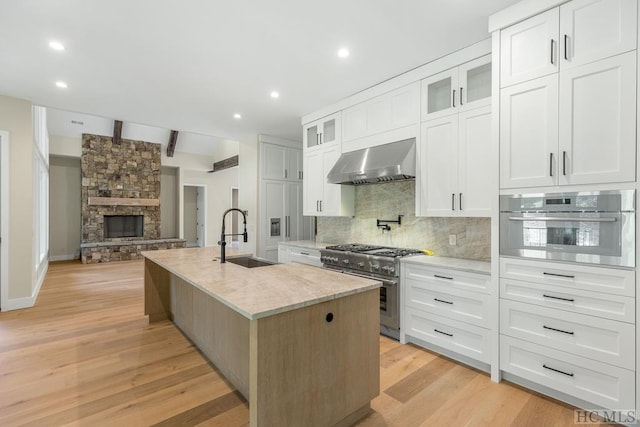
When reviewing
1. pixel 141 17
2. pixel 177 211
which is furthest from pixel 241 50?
pixel 177 211

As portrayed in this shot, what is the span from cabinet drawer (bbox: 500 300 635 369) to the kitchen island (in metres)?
1.11

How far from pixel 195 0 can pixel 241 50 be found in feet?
2.23

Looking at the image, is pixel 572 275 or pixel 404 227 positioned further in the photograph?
pixel 404 227

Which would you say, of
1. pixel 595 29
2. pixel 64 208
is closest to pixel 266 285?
pixel 595 29

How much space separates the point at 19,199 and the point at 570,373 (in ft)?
20.3

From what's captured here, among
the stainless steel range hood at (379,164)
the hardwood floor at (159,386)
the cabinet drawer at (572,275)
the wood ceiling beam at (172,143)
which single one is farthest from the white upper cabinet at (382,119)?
the wood ceiling beam at (172,143)

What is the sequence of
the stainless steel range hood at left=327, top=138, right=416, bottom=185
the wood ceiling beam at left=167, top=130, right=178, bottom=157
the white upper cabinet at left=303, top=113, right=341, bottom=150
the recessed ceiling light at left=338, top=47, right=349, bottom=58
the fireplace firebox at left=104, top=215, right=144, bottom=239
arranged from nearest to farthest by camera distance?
the recessed ceiling light at left=338, top=47, right=349, bottom=58 < the stainless steel range hood at left=327, top=138, right=416, bottom=185 < the white upper cabinet at left=303, top=113, right=341, bottom=150 < the fireplace firebox at left=104, top=215, right=144, bottom=239 < the wood ceiling beam at left=167, top=130, right=178, bottom=157

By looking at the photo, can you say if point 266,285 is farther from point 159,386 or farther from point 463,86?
point 463,86

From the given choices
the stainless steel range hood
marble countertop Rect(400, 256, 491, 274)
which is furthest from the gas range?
the stainless steel range hood

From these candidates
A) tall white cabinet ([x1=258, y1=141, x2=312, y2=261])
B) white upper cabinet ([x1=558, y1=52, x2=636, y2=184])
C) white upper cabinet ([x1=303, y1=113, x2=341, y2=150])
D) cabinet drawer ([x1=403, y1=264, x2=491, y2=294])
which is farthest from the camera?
tall white cabinet ([x1=258, y1=141, x2=312, y2=261])

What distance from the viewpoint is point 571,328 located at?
6.57 feet

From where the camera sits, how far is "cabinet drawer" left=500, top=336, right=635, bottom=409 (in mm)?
1828

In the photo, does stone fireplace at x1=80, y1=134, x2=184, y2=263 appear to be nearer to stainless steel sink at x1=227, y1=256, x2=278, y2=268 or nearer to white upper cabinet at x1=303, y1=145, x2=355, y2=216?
white upper cabinet at x1=303, y1=145, x2=355, y2=216

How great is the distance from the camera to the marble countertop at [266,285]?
154cm
